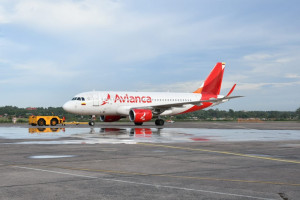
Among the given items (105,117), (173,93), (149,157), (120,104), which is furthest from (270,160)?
(173,93)

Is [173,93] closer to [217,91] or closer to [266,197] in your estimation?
[217,91]

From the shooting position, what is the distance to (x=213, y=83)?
5269cm

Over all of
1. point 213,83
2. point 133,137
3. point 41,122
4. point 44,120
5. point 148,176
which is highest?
point 213,83

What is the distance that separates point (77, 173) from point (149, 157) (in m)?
3.65

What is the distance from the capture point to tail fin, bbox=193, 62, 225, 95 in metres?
52.4

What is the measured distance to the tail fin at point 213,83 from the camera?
52.4m

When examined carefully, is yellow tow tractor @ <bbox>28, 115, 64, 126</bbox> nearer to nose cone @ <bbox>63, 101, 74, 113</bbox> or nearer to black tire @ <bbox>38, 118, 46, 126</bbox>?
black tire @ <bbox>38, 118, 46, 126</bbox>

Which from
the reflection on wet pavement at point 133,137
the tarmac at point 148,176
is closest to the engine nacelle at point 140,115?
the reflection on wet pavement at point 133,137

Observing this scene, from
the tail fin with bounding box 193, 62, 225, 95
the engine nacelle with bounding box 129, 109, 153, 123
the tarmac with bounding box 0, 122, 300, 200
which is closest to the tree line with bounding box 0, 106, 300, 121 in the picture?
the tail fin with bounding box 193, 62, 225, 95

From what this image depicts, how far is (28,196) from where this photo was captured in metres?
6.39

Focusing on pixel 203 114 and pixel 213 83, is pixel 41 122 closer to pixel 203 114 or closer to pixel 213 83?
pixel 213 83

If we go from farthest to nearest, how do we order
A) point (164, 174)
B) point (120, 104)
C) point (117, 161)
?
1. point (120, 104)
2. point (117, 161)
3. point (164, 174)

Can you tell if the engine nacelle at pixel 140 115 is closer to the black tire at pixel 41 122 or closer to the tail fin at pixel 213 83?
the black tire at pixel 41 122

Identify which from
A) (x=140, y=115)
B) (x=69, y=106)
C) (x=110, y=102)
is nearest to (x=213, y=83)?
(x=140, y=115)
